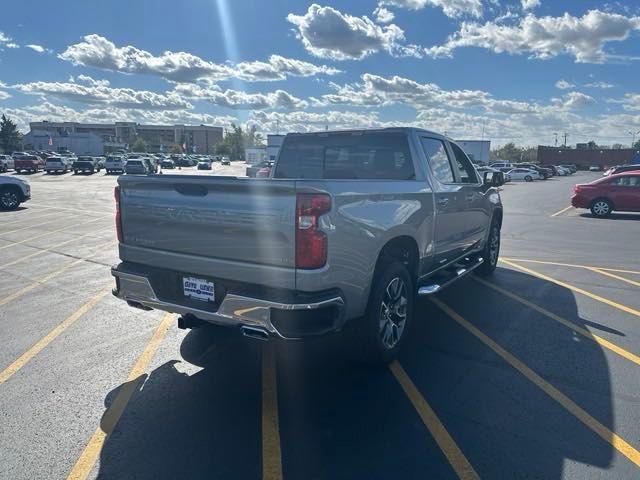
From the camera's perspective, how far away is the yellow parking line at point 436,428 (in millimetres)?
2852

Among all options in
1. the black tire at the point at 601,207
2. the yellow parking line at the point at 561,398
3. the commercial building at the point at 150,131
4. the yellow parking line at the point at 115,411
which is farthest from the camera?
the commercial building at the point at 150,131

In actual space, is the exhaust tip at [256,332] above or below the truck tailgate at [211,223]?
below

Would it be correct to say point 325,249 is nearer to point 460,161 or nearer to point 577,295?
point 460,161

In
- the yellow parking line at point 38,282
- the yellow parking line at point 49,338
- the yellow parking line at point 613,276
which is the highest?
the yellow parking line at point 613,276

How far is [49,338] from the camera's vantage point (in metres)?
4.79

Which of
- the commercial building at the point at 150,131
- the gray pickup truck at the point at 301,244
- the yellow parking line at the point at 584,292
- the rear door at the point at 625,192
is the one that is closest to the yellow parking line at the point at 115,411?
the gray pickup truck at the point at 301,244

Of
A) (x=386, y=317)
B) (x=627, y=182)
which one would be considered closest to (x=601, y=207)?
(x=627, y=182)

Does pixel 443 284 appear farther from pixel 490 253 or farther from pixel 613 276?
pixel 613 276

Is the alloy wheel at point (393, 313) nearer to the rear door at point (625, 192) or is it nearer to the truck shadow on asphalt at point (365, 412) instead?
the truck shadow on asphalt at point (365, 412)

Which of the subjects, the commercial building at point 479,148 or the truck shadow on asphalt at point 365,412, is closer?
the truck shadow on asphalt at point 365,412

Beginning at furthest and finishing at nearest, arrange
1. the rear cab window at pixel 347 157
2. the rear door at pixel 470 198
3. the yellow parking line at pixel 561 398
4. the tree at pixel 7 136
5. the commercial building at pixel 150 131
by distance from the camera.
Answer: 1. the commercial building at pixel 150 131
2. the tree at pixel 7 136
3. the rear door at pixel 470 198
4. the rear cab window at pixel 347 157
5. the yellow parking line at pixel 561 398

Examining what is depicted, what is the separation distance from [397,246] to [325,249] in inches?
50.9

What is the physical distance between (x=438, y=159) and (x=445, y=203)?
1.88 ft

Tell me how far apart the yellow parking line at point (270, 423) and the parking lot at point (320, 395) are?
0.01 m
